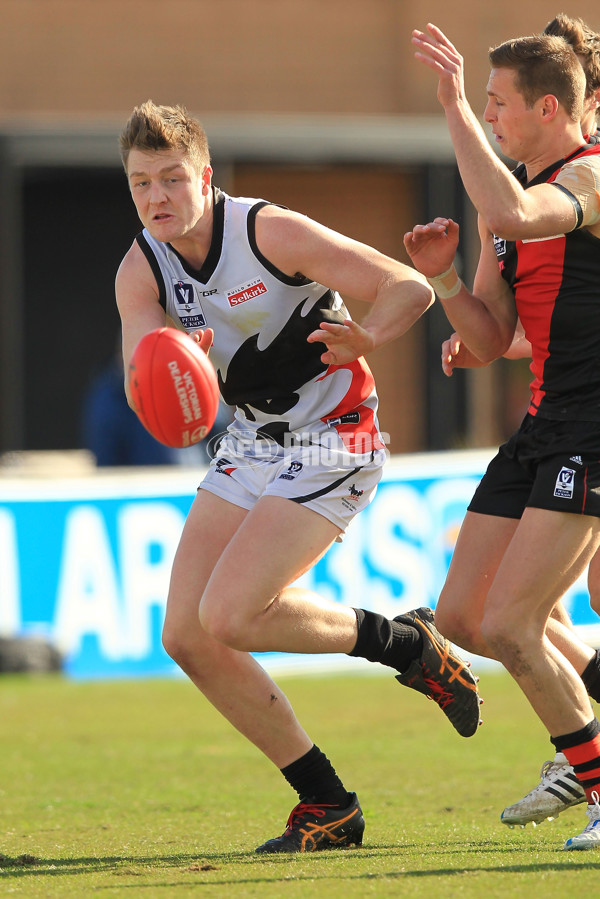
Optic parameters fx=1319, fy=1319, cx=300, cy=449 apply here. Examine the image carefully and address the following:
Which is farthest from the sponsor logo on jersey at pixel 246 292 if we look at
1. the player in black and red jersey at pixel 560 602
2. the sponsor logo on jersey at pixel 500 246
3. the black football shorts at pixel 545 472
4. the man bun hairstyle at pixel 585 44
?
the man bun hairstyle at pixel 585 44

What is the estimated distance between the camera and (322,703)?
8.96 metres

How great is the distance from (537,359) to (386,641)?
3.88 ft

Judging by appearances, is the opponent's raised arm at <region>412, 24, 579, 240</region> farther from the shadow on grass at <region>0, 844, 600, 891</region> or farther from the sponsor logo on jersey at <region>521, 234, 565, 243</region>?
the shadow on grass at <region>0, 844, 600, 891</region>

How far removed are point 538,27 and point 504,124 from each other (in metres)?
13.7

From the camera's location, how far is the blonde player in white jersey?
4.58 metres

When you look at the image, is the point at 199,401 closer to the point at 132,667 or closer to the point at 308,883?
the point at 308,883

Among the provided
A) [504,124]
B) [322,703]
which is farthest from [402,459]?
[504,124]

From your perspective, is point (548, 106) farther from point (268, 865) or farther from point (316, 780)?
point (268, 865)

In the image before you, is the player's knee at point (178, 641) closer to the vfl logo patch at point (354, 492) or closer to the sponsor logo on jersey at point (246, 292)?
the vfl logo patch at point (354, 492)

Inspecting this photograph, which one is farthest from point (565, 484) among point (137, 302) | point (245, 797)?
point (245, 797)

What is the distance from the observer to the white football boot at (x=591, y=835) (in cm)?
425

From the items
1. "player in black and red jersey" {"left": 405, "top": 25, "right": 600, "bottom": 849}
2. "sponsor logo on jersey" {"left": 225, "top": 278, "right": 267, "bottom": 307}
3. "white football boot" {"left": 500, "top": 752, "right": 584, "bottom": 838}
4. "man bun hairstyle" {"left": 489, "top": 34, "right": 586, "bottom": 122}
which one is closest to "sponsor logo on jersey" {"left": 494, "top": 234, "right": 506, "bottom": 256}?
"player in black and red jersey" {"left": 405, "top": 25, "right": 600, "bottom": 849}

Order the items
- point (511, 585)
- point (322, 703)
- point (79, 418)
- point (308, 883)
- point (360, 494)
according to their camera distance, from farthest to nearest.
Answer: point (79, 418) < point (322, 703) < point (360, 494) < point (511, 585) < point (308, 883)

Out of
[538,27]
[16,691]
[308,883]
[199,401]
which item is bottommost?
[16,691]
